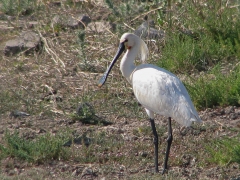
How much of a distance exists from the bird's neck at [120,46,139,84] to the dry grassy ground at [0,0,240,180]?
0.76 metres

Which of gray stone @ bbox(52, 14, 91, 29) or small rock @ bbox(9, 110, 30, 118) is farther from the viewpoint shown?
gray stone @ bbox(52, 14, 91, 29)

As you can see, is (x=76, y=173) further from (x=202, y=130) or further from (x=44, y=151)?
(x=202, y=130)

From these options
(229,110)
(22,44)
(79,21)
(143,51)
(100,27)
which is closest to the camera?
(143,51)

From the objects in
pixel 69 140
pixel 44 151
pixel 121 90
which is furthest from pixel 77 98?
pixel 44 151

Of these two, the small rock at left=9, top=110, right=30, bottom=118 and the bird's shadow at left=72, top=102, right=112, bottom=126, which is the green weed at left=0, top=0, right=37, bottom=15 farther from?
the bird's shadow at left=72, top=102, right=112, bottom=126

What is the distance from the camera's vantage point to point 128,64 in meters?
7.52

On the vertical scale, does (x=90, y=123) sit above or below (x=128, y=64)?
below

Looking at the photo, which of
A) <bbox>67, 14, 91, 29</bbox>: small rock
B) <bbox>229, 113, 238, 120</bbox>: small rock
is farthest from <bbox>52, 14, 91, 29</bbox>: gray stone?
<bbox>229, 113, 238, 120</bbox>: small rock

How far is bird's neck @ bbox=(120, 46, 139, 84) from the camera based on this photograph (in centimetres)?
750

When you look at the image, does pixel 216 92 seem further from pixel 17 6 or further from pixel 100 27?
pixel 17 6

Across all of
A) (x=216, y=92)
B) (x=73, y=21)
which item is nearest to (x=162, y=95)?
(x=216, y=92)

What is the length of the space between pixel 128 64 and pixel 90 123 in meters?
1.03

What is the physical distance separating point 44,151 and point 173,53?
3426 millimetres

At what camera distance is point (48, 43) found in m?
10.6
